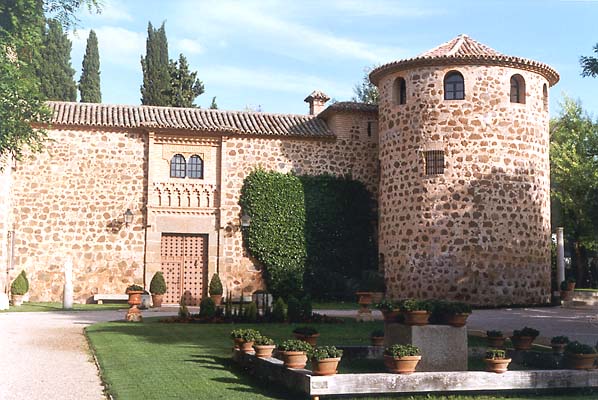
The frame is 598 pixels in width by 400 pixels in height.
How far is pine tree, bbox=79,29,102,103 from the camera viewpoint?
4178cm

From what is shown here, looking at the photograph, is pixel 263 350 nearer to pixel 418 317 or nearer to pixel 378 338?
pixel 418 317

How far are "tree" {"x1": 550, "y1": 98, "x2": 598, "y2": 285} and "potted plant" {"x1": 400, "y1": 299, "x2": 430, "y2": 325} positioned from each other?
2566cm

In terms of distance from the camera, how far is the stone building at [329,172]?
24.4 meters

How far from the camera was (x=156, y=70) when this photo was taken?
4084 centimetres

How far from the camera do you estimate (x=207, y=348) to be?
44.5 ft

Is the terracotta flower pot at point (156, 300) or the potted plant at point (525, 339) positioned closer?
the potted plant at point (525, 339)

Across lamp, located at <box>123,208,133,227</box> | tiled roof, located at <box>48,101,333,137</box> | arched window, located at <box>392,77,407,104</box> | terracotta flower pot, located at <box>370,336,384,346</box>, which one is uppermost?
arched window, located at <box>392,77,407,104</box>

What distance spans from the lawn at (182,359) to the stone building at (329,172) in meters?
7.08

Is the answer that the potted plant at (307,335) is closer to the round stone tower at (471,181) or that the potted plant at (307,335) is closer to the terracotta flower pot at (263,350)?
the terracotta flower pot at (263,350)

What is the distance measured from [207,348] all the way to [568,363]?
20.8 feet

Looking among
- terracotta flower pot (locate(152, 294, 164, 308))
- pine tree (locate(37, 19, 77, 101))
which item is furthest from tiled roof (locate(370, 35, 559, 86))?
pine tree (locate(37, 19, 77, 101))

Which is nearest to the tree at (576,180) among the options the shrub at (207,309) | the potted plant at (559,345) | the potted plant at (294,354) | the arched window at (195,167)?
the arched window at (195,167)

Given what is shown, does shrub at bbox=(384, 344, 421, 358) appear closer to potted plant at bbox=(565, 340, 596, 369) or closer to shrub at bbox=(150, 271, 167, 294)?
potted plant at bbox=(565, 340, 596, 369)

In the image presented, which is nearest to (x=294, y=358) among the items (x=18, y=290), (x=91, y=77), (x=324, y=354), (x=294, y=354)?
(x=294, y=354)
